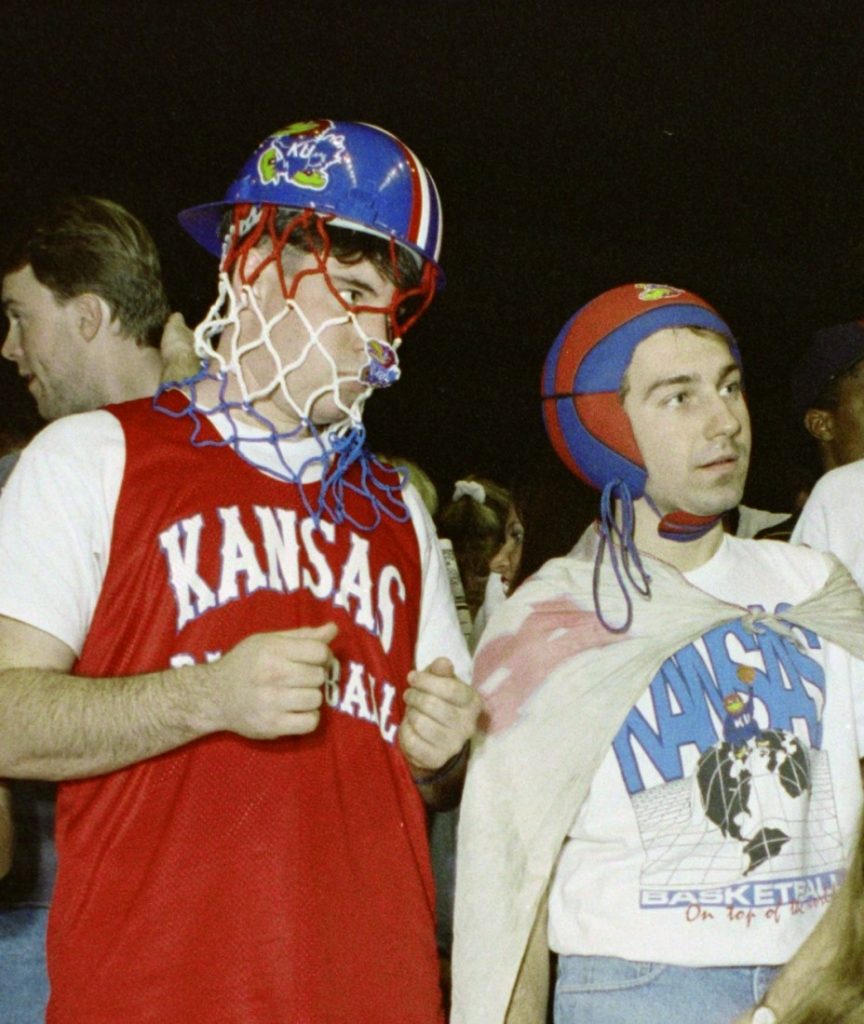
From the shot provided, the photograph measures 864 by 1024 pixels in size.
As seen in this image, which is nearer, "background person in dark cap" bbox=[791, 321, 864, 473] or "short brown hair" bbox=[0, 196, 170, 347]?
"short brown hair" bbox=[0, 196, 170, 347]

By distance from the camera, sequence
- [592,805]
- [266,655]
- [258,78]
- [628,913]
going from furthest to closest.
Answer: [258,78]
[592,805]
[628,913]
[266,655]

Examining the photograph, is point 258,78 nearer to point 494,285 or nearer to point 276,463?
point 494,285

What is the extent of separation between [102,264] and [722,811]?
5.58ft

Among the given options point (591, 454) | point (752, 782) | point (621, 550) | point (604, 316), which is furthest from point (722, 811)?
point (604, 316)

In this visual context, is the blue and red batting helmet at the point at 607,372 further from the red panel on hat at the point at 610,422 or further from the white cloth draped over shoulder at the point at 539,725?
the white cloth draped over shoulder at the point at 539,725

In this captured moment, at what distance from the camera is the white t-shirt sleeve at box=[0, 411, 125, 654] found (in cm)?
171

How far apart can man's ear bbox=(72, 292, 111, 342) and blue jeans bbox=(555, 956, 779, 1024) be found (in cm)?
A: 164

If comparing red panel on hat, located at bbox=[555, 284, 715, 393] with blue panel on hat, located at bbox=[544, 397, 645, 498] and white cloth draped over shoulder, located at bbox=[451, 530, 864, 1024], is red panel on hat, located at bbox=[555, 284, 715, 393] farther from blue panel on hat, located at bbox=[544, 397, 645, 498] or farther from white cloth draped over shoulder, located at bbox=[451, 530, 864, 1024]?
white cloth draped over shoulder, located at bbox=[451, 530, 864, 1024]

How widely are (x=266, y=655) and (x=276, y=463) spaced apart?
0.48 metres

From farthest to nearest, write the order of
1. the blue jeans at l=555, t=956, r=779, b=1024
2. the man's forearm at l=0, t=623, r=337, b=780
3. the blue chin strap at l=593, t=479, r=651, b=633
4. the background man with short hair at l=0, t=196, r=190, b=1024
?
the background man with short hair at l=0, t=196, r=190, b=1024, the blue chin strap at l=593, t=479, r=651, b=633, the blue jeans at l=555, t=956, r=779, b=1024, the man's forearm at l=0, t=623, r=337, b=780

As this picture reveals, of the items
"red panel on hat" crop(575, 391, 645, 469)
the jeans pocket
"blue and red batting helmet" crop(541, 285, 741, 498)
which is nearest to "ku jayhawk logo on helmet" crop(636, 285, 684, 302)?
"blue and red batting helmet" crop(541, 285, 741, 498)

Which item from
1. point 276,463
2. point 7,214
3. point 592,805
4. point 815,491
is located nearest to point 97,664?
point 276,463

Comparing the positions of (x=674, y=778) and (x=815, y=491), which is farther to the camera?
(x=815, y=491)

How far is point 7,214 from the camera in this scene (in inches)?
230
